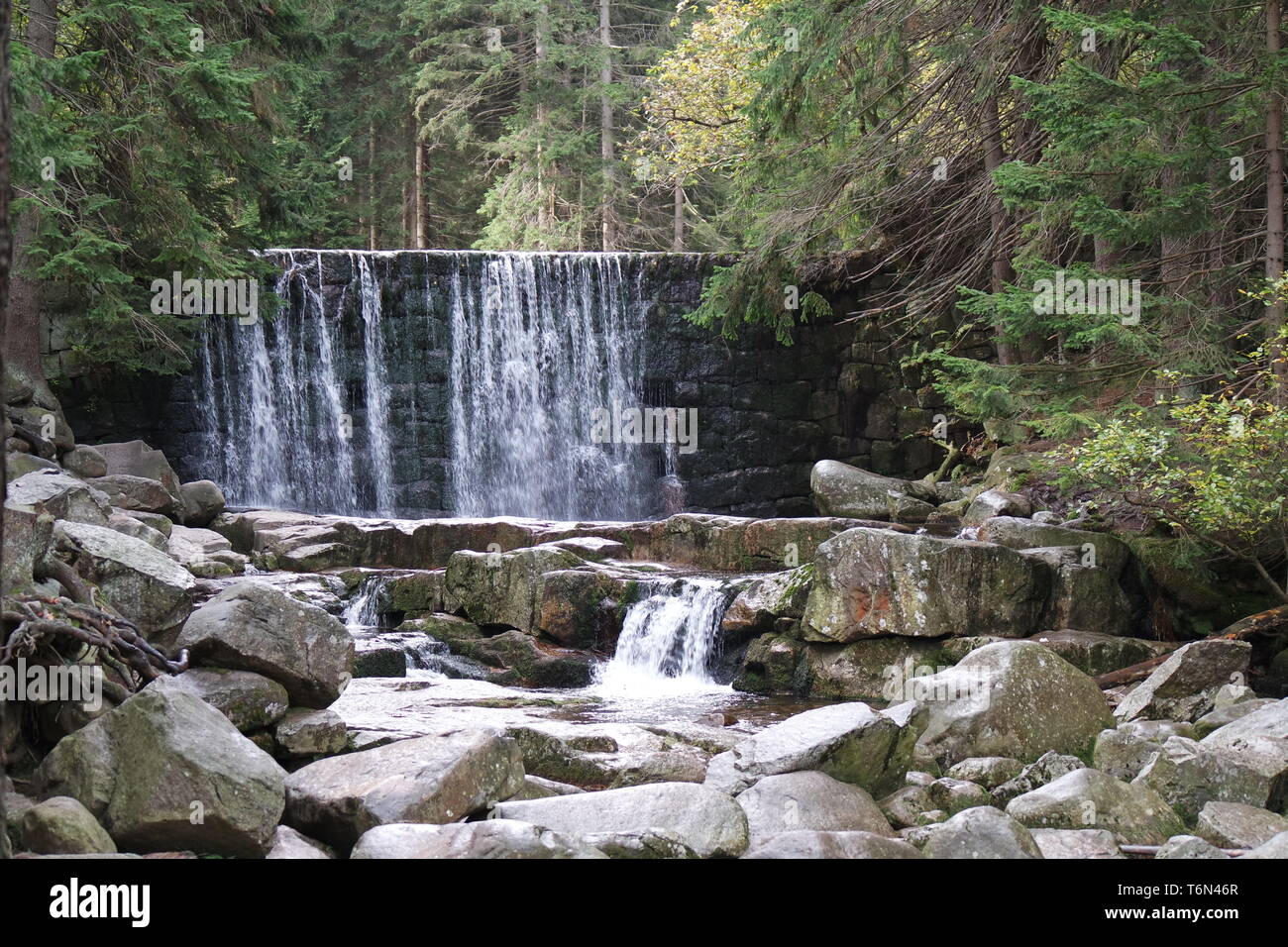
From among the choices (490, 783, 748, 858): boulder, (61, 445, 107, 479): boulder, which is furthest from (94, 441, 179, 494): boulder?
(490, 783, 748, 858): boulder

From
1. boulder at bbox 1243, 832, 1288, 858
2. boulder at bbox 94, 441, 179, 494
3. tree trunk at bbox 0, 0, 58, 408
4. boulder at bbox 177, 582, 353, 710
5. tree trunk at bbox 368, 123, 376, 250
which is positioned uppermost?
tree trunk at bbox 368, 123, 376, 250

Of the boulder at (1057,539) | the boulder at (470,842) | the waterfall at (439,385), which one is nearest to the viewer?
the boulder at (470,842)

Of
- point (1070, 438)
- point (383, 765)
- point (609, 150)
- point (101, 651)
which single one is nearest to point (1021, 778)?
point (383, 765)

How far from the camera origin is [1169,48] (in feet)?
26.6

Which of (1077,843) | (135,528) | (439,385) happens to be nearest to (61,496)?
(135,528)

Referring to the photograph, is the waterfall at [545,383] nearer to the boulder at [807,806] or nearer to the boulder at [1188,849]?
the boulder at [807,806]

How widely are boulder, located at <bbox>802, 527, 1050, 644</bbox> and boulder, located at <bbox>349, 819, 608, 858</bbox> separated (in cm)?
524

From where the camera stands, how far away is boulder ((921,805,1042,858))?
4.94 metres

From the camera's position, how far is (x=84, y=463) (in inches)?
518

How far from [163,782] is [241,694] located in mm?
1621

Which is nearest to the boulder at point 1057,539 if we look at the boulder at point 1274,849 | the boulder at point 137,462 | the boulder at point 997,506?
the boulder at point 997,506

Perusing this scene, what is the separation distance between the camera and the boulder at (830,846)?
481 cm

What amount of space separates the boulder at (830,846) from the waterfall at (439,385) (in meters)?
13.0

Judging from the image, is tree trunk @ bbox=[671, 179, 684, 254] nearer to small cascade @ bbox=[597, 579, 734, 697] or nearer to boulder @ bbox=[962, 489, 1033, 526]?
boulder @ bbox=[962, 489, 1033, 526]
